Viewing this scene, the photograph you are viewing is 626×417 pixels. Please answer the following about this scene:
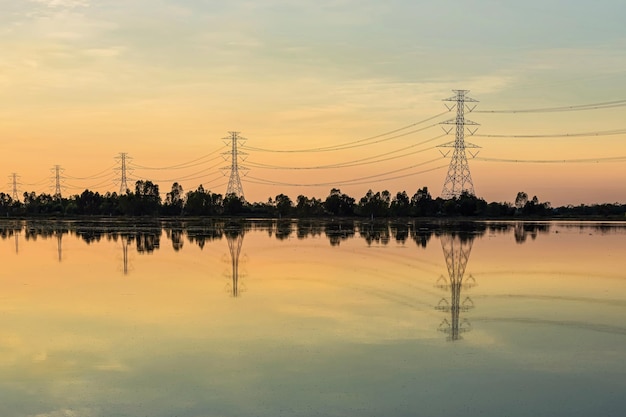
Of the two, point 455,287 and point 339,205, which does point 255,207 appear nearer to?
point 339,205

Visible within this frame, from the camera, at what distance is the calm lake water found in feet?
33.9

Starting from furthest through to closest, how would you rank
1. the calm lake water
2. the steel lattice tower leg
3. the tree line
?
the tree line → the steel lattice tower leg → the calm lake water

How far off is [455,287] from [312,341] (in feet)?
32.8

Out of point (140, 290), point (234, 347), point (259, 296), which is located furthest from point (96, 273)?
point (234, 347)

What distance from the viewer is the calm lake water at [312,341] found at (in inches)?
407

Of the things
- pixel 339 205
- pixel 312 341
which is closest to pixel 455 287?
pixel 312 341

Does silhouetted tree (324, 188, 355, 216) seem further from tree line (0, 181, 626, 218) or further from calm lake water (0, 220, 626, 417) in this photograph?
calm lake water (0, 220, 626, 417)

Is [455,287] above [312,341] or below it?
above

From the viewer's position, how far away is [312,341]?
1434 cm

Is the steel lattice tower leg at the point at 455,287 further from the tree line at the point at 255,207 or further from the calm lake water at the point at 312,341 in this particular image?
the tree line at the point at 255,207

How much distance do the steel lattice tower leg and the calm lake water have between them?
12 cm

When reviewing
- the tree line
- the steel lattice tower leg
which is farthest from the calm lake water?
the tree line

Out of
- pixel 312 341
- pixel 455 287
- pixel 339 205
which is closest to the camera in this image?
pixel 312 341

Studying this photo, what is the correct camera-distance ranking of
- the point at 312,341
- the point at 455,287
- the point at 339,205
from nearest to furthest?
the point at 312,341 → the point at 455,287 → the point at 339,205
